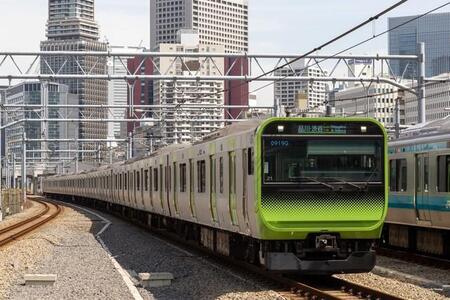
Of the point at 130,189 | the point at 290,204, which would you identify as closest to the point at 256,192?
the point at 290,204

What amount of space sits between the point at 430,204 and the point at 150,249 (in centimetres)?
753

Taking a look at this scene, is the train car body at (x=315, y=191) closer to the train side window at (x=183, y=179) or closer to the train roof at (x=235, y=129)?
the train roof at (x=235, y=129)

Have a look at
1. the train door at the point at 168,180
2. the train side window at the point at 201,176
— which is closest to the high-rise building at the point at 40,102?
the train door at the point at 168,180

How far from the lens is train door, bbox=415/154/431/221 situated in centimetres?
1812

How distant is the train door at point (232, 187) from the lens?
589 inches

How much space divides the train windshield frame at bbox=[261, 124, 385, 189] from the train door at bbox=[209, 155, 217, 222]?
386 centimetres

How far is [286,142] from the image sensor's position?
13141mm

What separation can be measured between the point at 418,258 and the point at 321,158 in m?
6.27

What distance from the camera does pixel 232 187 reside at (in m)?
15.2

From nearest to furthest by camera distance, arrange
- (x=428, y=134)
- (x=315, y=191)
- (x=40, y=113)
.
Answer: (x=315, y=191) < (x=428, y=134) < (x=40, y=113)

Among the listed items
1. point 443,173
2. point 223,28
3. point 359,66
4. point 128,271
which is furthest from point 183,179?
point 223,28

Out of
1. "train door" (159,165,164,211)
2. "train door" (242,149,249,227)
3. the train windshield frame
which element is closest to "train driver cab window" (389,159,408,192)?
the train windshield frame

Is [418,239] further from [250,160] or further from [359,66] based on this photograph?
[359,66]

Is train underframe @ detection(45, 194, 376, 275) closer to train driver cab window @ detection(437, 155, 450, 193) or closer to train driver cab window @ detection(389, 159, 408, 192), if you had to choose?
train driver cab window @ detection(437, 155, 450, 193)
